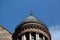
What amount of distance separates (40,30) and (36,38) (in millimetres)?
1293

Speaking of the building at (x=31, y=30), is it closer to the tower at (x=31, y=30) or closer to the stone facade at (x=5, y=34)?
the tower at (x=31, y=30)

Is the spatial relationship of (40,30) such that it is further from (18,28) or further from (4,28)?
(4,28)

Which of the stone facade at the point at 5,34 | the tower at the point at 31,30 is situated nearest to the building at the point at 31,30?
the tower at the point at 31,30

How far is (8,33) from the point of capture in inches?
1673

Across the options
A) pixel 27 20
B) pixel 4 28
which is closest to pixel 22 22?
pixel 27 20

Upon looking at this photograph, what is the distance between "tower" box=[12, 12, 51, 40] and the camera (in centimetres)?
3903

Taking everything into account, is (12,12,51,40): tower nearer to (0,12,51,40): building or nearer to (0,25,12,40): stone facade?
(0,12,51,40): building

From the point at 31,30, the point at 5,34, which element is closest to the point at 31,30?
the point at 31,30

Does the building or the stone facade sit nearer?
the building

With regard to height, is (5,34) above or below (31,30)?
above

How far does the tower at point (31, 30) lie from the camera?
39031mm

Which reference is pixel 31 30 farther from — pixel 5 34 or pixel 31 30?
pixel 5 34

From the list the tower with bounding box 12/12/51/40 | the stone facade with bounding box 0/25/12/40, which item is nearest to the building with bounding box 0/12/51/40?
the tower with bounding box 12/12/51/40

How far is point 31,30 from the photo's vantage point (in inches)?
1545
